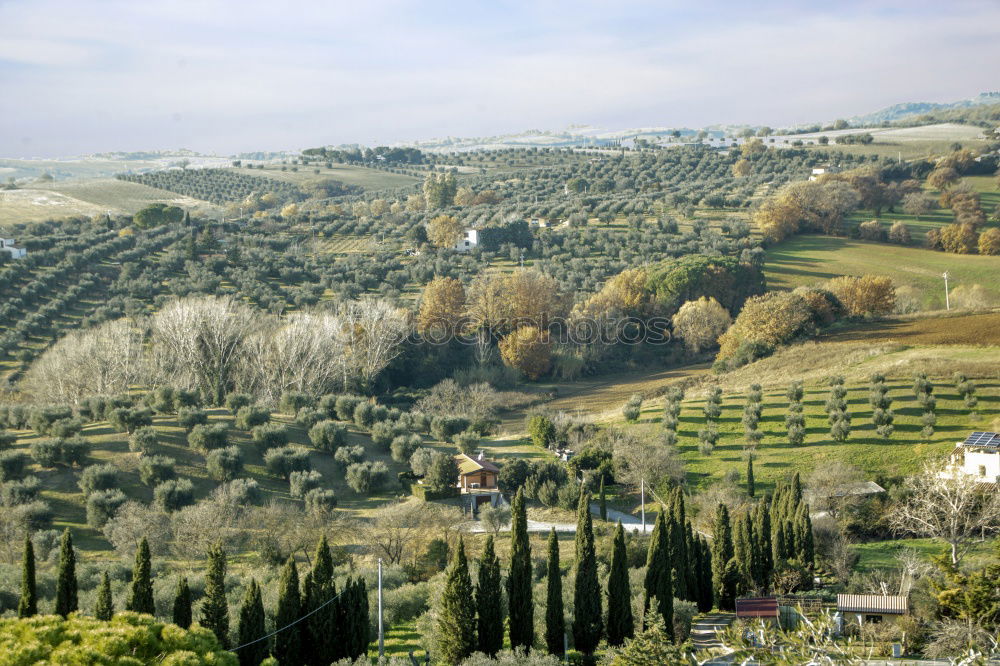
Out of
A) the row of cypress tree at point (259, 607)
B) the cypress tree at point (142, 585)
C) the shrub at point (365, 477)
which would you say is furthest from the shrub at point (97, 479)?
the cypress tree at point (142, 585)

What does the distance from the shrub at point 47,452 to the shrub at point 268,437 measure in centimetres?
707

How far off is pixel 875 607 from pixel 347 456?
64.7 feet

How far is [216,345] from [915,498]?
35.6 meters

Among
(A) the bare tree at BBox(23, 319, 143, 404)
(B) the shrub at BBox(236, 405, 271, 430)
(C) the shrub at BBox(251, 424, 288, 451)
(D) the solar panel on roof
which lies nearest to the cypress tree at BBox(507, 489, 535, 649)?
(C) the shrub at BBox(251, 424, 288, 451)

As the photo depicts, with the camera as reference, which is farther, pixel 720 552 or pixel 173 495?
pixel 173 495

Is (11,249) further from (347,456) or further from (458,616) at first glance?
(458,616)

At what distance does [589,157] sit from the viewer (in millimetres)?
140375

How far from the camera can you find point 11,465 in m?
30.6

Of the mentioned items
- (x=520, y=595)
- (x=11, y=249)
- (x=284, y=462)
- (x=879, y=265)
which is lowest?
(x=284, y=462)

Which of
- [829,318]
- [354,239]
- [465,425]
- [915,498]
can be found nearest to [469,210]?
[354,239]

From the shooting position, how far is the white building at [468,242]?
8338 cm

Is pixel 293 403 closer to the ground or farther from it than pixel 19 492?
closer to the ground

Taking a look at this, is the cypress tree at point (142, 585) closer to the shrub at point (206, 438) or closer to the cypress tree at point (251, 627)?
the cypress tree at point (251, 627)

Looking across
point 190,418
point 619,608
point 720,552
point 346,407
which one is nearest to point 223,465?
point 190,418
